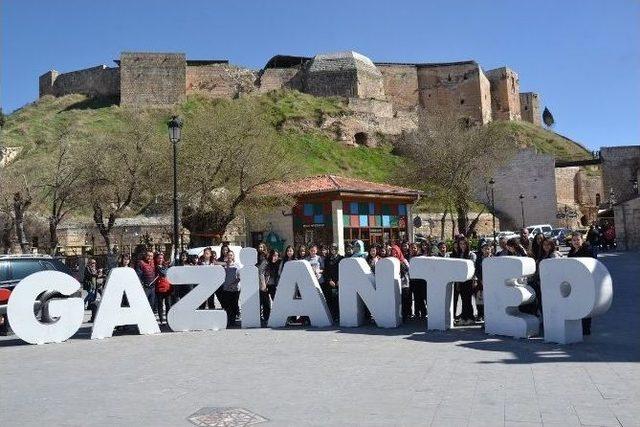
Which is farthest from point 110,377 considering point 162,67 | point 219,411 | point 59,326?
point 162,67

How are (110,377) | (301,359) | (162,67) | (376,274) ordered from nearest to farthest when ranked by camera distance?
1. (110,377)
2. (301,359)
3. (376,274)
4. (162,67)

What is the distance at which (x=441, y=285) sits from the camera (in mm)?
10219

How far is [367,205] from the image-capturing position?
30391 mm

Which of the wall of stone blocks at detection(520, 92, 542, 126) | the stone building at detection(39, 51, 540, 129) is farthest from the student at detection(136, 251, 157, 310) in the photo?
the wall of stone blocks at detection(520, 92, 542, 126)

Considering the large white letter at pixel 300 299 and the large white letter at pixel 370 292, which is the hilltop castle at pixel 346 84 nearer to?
the large white letter at pixel 300 299

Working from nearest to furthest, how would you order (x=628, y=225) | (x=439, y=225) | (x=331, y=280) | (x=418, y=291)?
(x=418, y=291)
(x=331, y=280)
(x=628, y=225)
(x=439, y=225)

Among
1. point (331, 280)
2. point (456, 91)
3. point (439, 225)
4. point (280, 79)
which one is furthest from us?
point (456, 91)

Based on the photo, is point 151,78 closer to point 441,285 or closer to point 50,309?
point 50,309

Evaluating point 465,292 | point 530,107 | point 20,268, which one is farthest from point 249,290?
point 530,107

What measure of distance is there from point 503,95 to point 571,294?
A: 77.4 metres

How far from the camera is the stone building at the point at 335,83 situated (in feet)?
215

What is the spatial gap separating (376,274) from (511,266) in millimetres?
2478

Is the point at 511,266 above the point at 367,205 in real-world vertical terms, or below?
below

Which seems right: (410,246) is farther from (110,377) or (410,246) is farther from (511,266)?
(110,377)
